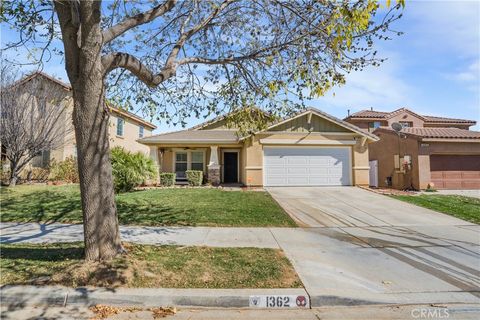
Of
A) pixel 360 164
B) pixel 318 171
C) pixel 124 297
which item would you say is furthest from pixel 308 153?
pixel 124 297

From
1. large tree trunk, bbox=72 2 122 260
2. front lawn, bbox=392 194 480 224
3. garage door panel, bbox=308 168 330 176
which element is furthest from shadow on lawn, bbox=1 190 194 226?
garage door panel, bbox=308 168 330 176

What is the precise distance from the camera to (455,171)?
19.5 m

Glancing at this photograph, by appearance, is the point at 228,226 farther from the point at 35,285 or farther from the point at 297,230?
the point at 35,285

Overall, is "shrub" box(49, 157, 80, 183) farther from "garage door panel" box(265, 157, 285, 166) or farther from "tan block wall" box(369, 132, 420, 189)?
"tan block wall" box(369, 132, 420, 189)

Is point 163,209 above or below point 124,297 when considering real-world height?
above

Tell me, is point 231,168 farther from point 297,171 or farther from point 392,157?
point 392,157

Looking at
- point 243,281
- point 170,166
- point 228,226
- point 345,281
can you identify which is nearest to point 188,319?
point 243,281

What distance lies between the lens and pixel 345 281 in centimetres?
485

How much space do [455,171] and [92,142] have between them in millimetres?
21257

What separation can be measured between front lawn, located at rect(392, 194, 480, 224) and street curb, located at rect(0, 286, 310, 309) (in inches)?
368

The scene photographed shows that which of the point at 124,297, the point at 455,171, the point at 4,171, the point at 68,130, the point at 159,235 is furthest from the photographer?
the point at 455,171

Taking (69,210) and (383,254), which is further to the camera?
(69,210)

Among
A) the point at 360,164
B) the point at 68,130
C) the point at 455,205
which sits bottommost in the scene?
the point at 455,205

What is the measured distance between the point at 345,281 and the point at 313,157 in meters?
13.9
